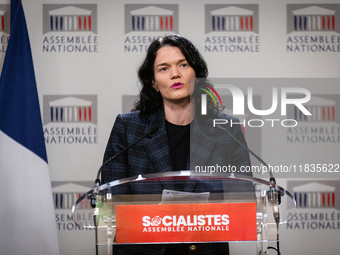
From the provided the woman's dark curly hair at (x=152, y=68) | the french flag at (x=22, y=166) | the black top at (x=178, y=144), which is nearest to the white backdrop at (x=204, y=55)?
the french flag at (x=22, y=166)

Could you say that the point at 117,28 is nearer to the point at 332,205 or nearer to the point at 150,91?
the point at 150,91

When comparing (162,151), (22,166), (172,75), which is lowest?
(22,166)

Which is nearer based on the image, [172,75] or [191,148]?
[191,148]

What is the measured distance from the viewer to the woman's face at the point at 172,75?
6.34ft

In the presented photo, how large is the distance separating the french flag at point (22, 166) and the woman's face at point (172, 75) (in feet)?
3.31

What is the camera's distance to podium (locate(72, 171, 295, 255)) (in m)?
1.14

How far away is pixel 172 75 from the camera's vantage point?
195 cm

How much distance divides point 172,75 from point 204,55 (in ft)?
2.65

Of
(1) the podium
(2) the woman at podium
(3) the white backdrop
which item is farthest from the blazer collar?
(3) the white backdrop

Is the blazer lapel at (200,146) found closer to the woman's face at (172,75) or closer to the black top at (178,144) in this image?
the black top at (178,144)

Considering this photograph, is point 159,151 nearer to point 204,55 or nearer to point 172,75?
Answer: point 172,75

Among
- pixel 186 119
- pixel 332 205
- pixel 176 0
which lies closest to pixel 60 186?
pixel 186 119

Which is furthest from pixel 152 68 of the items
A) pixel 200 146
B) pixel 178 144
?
pixel 200 146

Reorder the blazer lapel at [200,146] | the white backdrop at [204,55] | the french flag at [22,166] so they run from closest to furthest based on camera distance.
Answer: the blazer lapel at [200,146] → the french flag at [22,166] → the white backdrop at [204,55]
